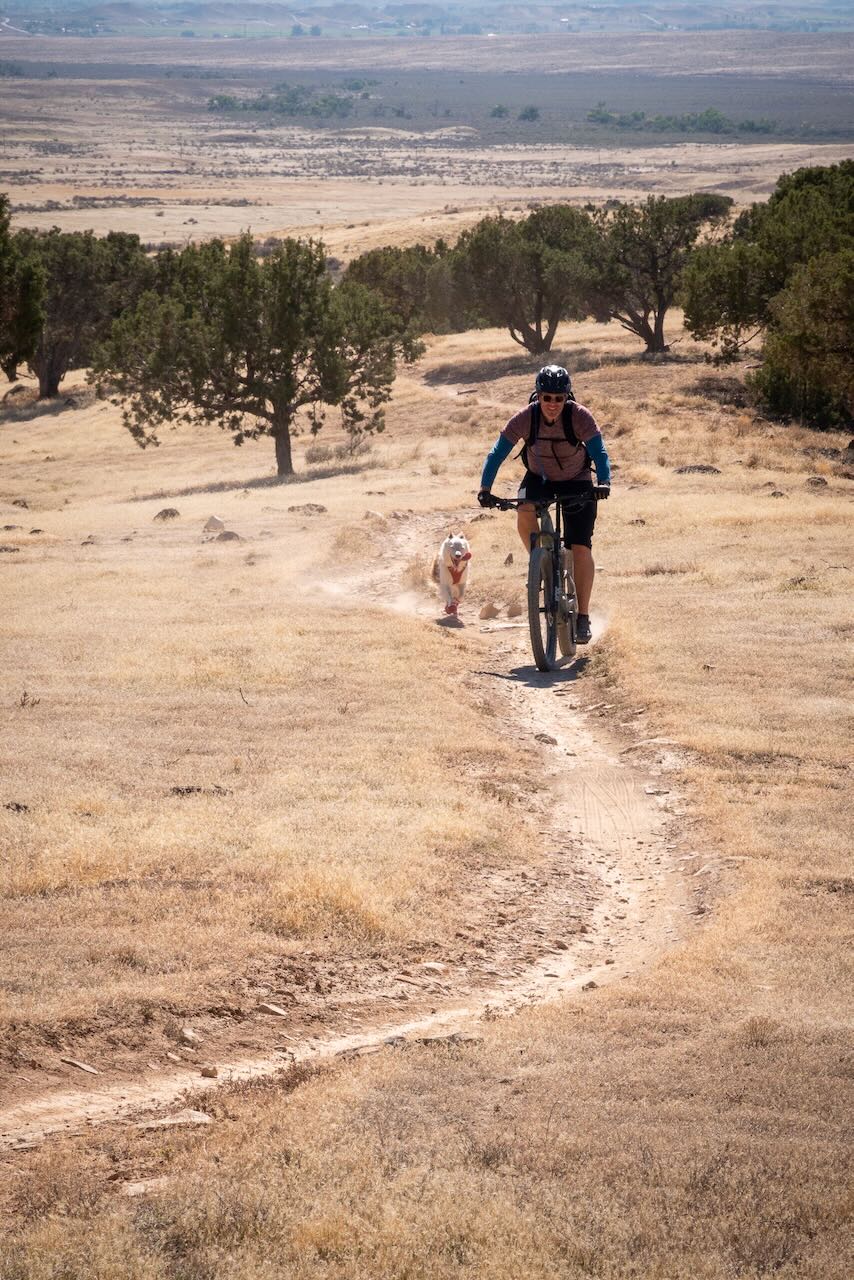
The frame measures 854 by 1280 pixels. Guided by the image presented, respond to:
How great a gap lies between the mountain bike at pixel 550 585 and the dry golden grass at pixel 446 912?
0.42m

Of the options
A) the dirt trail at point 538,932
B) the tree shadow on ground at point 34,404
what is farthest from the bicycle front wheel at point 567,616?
the tree shadow on ground at point 34,404

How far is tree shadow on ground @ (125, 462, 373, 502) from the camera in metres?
30.8

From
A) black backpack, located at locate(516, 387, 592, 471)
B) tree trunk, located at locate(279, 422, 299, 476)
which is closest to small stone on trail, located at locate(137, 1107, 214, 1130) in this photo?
Answer: black backpack, located at locate(516, 387, 592, 471)

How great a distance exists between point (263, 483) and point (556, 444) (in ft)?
69.1

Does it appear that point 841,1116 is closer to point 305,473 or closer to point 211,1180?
point 211,1180

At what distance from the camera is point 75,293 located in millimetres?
55344

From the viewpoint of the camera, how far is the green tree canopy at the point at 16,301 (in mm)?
34906

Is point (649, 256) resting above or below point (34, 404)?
above

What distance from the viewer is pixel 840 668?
445 inches

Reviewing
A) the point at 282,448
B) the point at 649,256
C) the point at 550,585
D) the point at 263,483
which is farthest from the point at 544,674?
the point at 649,256

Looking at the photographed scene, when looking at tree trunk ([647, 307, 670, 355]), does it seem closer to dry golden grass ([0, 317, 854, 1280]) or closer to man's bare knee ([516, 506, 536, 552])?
dry golden grass ([0, 317, 854, 1280])

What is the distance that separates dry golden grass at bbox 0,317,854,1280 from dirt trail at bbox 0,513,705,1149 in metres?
0.25

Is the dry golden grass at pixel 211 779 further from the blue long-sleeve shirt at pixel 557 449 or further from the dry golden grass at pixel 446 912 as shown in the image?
the blue long-sleeve shirt at pixel 557 449

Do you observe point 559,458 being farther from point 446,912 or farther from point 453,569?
point 446,912
